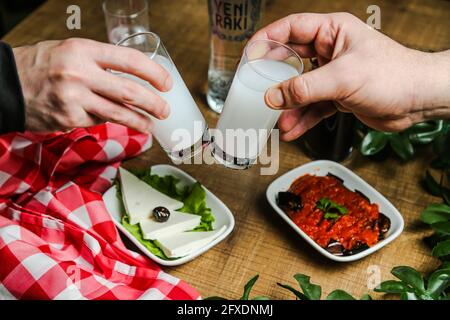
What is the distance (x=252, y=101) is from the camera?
1.03 meters

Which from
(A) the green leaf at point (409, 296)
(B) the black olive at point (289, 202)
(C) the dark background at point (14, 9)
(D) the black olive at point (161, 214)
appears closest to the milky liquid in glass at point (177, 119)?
(D) the black olive at point (161, 214)

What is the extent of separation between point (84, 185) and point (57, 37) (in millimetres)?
666

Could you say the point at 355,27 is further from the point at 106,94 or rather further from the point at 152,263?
the point at 152,263

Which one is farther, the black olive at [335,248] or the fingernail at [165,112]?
the black olive at [335,248]

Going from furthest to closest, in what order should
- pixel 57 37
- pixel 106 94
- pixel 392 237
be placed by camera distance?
pixel 57 37
pixel 392 237
pixel 106 94

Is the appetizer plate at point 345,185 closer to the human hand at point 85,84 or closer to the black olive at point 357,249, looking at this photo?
the black olive at point 357,249

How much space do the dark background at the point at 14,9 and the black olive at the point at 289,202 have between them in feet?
7.09

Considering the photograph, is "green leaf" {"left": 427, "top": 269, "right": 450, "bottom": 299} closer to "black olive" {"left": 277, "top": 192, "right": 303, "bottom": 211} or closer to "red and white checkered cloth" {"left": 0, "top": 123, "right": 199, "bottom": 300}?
"black olive" {"left": 277, "top": 192, "right": 303, "bottom": 211}

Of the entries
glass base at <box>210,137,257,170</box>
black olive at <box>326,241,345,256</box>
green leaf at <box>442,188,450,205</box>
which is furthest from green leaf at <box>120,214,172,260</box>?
green leaf at <box>442,188,450,205</box>

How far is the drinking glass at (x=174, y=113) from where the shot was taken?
3.36 ft

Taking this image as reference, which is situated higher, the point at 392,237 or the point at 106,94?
the point at 106,94

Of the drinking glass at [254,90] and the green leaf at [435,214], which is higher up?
the drinking glass at [254,90]

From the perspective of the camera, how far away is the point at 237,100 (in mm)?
1045
